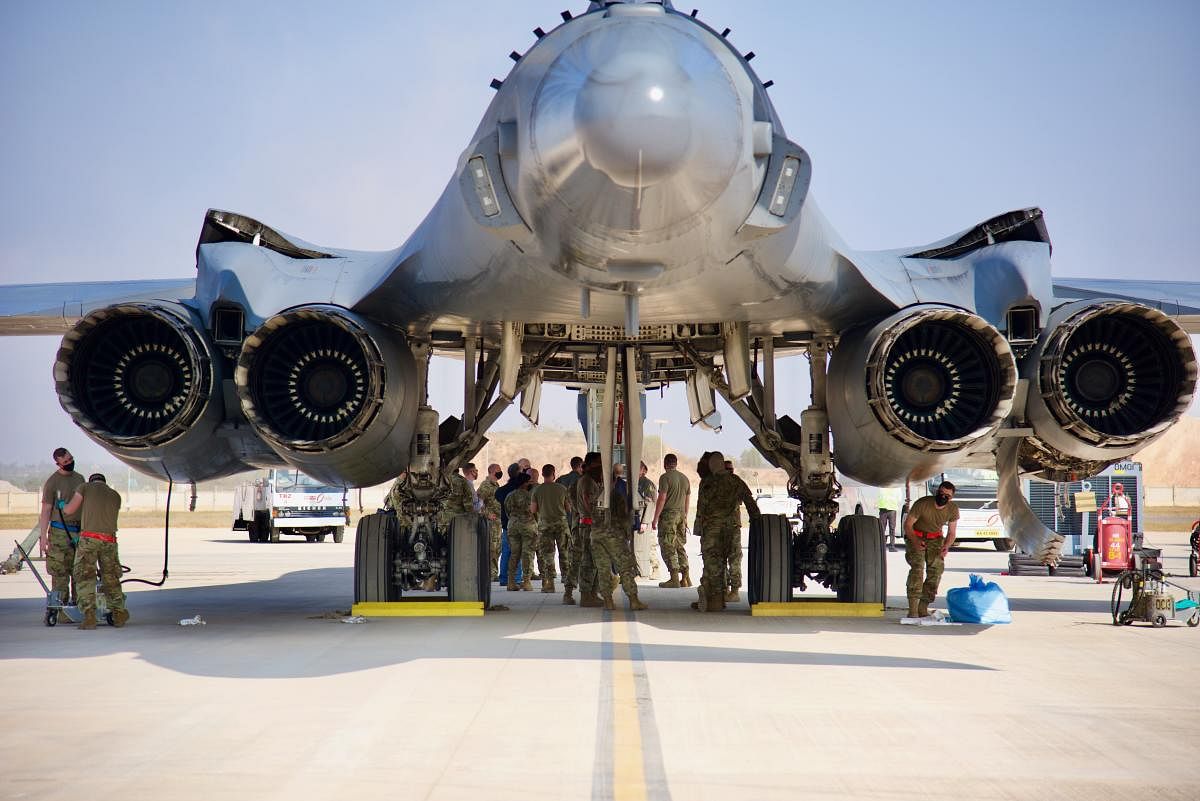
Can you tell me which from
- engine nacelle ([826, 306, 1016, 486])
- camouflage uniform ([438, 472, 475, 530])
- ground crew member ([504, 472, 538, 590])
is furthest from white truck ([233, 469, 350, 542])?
engine nacelle ([826, 306, 1016, 486])

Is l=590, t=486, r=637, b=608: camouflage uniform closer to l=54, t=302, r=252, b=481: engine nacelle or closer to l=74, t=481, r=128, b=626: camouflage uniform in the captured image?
l=54, t=302, r=252, b=481: engine nacelle

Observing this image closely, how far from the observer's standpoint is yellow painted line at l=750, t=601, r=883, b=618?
Result: 10516 millimetres

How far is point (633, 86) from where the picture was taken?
568cm

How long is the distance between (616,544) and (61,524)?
491 centimetres

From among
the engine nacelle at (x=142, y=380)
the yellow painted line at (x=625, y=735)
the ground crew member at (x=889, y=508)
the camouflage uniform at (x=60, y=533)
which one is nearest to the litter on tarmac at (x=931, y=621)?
the yellow painted line at (x=625, y=735)

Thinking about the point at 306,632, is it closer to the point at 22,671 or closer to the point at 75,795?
the point at 22,671

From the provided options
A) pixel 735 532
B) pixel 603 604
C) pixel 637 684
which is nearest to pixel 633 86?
pixel 637 684

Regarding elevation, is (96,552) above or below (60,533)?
below

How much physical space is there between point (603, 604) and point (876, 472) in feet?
11.6

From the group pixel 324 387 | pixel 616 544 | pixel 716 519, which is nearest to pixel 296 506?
pixel 616 544

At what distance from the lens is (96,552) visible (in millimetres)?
9398

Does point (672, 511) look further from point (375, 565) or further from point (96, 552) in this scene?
point (96, 552)

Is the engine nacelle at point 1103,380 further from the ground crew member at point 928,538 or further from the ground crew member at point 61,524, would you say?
the ground crew member at point 61,524

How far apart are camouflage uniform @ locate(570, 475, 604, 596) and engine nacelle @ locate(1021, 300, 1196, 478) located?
4.01 meters
